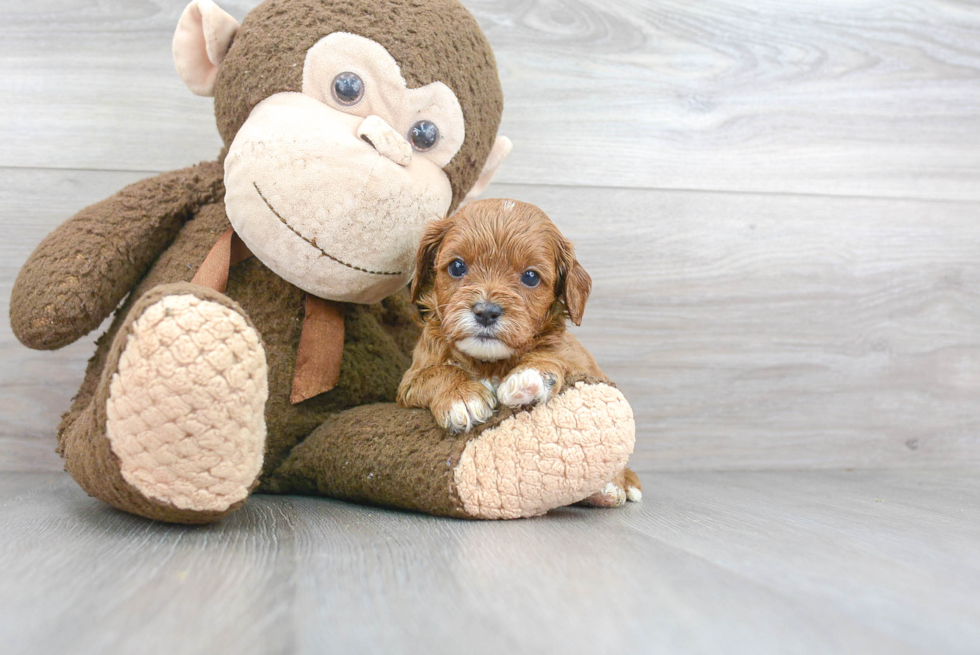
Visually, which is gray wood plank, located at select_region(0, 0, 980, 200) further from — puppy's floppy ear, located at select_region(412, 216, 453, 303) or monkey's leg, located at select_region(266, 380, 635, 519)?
monkey's leg, located at select_region(266, 380, 635, 519)

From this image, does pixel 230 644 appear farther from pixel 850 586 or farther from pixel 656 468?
pixel 656 468

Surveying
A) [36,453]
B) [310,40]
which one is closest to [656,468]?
[310,40]

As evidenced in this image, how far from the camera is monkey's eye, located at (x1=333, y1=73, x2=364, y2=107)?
0.98 m

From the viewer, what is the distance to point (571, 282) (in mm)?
966

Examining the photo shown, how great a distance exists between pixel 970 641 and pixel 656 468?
1.01 metres

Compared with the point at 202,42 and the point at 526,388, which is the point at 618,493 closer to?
the point at 526,388

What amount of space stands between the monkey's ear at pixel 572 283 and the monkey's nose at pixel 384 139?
0.25 meters

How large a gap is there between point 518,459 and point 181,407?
39 cm

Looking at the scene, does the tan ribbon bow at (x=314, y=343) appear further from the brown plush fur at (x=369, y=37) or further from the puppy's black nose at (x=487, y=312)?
the puppy's black nose at (x=487, y=312)

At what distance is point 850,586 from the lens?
70 cm

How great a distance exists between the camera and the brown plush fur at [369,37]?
990 mm

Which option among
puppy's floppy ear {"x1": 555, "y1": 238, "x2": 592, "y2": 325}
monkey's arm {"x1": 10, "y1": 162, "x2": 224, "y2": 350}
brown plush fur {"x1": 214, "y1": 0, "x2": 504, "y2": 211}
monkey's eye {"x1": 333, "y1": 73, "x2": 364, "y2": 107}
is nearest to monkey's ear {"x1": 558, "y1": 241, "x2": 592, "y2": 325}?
puppy's floppy ear {"x1": 555, "y1": 238, "x2": 592, "y2": 325}

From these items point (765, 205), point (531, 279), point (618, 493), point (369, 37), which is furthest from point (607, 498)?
point (765, 205)

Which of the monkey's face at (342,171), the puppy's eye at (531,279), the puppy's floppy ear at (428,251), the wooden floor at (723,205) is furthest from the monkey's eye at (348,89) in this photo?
the wooden floor at (723,205)
